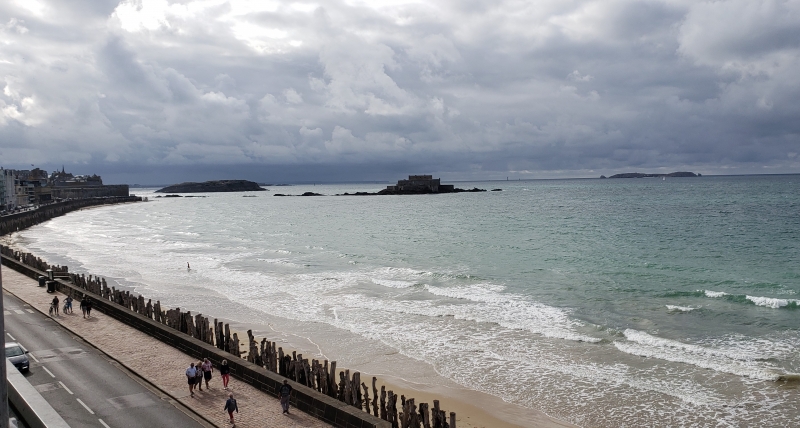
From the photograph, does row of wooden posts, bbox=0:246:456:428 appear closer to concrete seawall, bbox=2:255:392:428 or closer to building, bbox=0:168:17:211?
concrete seawall, bbox=2:255:392:428

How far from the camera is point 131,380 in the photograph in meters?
19.0

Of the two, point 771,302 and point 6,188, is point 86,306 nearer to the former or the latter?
point 771,302

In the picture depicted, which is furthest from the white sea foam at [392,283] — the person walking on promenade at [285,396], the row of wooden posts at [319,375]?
the person walking on promenade at [285,396]

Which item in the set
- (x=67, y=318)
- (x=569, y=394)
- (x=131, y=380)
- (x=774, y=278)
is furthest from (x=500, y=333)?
(x=774, y=278)

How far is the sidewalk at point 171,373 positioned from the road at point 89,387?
1.32 feet

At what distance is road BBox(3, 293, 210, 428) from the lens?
52.1 ft

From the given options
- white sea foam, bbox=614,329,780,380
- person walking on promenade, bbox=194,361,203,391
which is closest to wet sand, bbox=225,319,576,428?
person walking on promenade, bbox=194,361,203,391

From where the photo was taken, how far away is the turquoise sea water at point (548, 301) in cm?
1984

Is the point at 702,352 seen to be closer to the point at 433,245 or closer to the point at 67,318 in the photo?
the point at 67,318

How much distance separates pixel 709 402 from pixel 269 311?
22307 mm

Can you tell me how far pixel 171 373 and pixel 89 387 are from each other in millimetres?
2486

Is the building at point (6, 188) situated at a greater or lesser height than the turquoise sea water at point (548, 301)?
greater

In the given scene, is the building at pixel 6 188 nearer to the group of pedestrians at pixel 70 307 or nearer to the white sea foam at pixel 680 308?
the group of pedestrians at pixel 70 307

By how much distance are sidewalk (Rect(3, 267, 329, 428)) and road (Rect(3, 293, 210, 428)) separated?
40cm
